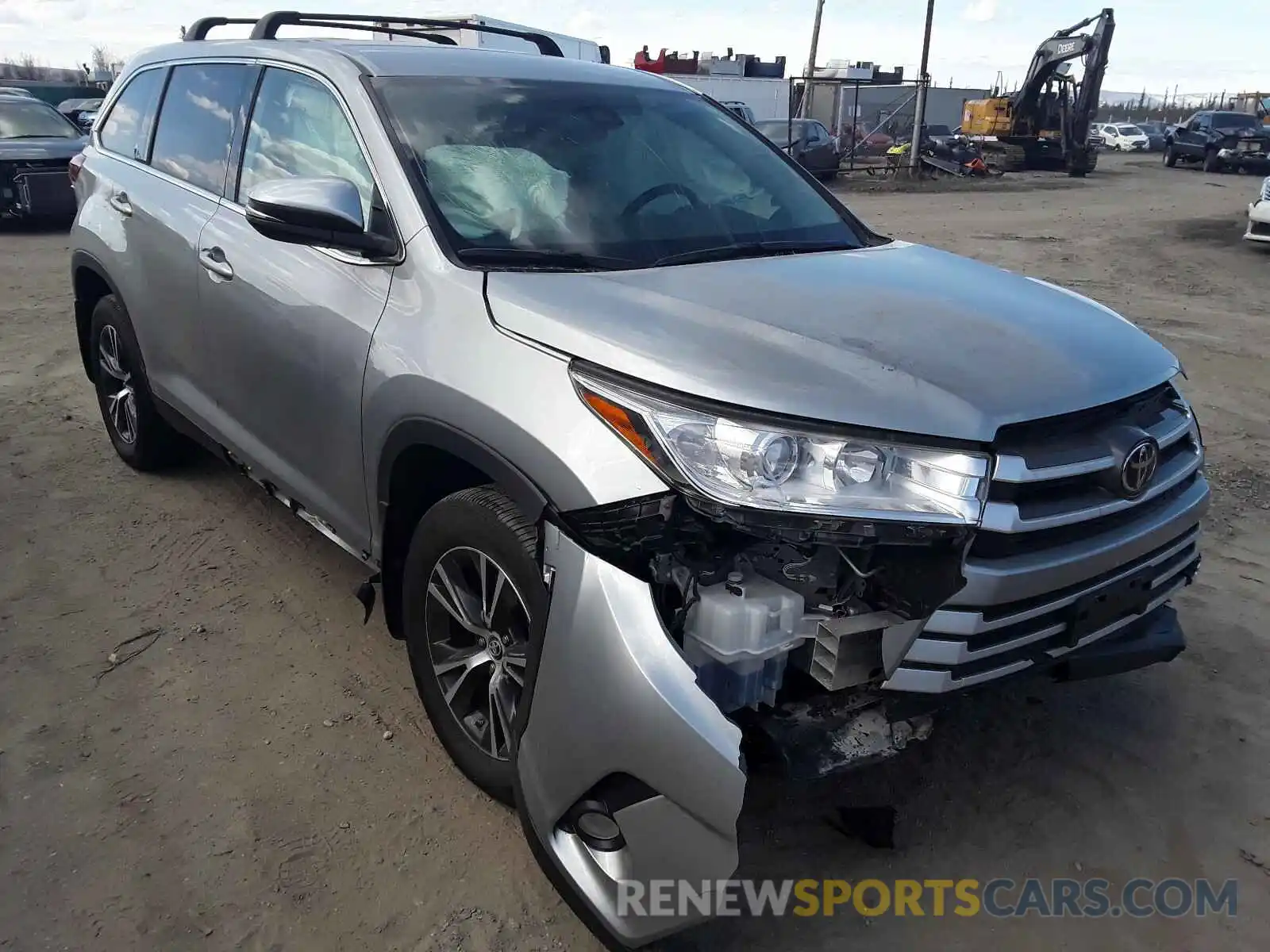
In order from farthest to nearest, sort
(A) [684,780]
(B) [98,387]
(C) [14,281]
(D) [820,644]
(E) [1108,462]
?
(C) [14,281] → (B) [98,387] → (E) [1108,462] → (D) [820,644] → (A) [684,780]

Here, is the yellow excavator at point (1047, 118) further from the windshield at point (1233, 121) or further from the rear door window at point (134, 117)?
the rear door window at point (134, 117)

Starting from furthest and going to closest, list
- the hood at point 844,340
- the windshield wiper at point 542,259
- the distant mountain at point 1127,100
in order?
the distant mountain at point 1127,100 → the windshield wiper at point 542,259 → the hood at point 844,340

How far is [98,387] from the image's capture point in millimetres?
5039

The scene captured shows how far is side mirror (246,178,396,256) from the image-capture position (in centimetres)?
261

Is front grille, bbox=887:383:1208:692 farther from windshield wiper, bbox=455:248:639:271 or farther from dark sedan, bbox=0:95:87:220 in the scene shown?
dark sedan, bbox=0:95:87:220

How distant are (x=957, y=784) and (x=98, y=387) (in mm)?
4420

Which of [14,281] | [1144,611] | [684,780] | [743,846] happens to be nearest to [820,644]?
[684,780]

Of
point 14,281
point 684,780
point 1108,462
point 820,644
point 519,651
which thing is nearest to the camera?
point 684,780

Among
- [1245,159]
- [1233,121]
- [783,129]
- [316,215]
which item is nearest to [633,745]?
[316,215]

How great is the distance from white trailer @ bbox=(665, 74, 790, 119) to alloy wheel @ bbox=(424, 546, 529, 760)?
36.6 metres

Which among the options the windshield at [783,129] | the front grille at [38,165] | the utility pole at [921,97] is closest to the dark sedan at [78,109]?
the front grille at [38,165]

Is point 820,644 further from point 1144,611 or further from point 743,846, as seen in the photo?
point 1144,611

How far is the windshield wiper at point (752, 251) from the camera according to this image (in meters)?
2.82

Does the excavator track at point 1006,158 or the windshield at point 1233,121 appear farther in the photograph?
the windshield at point 1233,121
